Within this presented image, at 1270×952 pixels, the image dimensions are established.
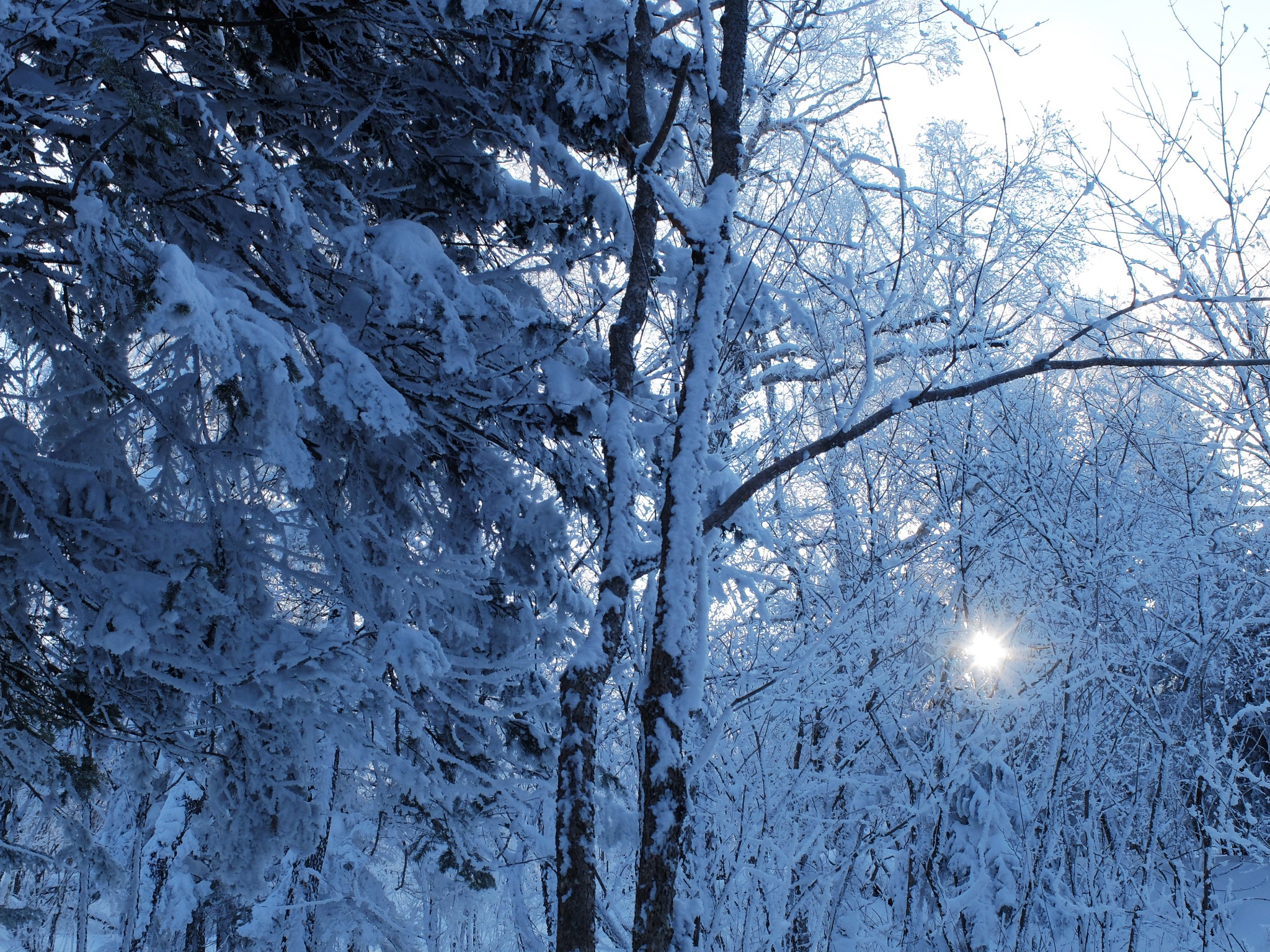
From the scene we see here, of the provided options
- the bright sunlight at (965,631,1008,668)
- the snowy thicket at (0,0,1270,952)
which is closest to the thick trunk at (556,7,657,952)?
the snowy thicket at (0,0,1270,952)

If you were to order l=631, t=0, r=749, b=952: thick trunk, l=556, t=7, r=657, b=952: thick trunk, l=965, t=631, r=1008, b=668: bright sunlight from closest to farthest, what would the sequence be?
l=631, t=0, r=749, b=952: thick trunk, l=556, t=7, r=657, b=952: thick trunk, l=965, t=631, r=1008, b=668: bright sunlight

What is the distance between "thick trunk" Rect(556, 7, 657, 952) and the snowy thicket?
19 mm

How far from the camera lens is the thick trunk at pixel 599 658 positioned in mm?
3578

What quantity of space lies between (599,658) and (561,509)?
1.44 metres

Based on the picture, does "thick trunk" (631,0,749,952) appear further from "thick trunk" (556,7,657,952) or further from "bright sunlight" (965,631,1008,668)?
"bright sunlight" (965,631,1008,668)

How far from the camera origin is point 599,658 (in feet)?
12.1

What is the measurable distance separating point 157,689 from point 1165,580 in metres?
6.59

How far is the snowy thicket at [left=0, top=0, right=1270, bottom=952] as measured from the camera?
3.51 metres

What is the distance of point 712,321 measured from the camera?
3.50m

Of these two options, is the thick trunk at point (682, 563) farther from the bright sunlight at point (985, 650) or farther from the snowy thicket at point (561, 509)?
the bright sunlight at point (985, 650)

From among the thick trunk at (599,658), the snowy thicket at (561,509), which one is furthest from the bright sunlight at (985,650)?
the thick trunk at (599,658)

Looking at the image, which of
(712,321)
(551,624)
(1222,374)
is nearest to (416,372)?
(551,624)

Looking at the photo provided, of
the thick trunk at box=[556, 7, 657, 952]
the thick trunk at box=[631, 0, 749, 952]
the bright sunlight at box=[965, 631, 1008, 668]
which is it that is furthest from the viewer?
the bright sunlight at box=[965, 631, 1008, 668]

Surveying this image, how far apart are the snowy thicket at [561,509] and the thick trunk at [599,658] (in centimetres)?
2
